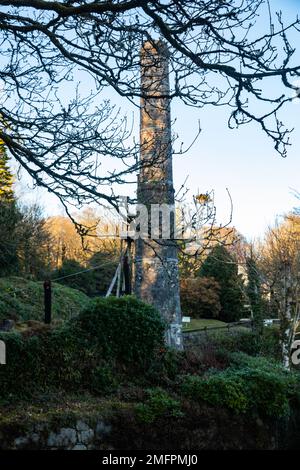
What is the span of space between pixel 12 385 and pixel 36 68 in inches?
149

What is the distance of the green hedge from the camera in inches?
257

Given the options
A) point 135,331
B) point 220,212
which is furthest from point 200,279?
point 220,212

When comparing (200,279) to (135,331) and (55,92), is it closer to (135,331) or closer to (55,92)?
(135,331)

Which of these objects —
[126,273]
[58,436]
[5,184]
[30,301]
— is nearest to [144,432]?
[58,436]

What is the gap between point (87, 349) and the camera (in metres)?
7.17

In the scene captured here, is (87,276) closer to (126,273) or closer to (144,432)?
(126,273)

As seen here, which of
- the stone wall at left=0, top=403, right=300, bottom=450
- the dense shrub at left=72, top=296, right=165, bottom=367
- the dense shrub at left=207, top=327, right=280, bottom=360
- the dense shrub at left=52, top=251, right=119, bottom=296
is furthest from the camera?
the dense shrub at left=52, top=251, right=119, bottom=296

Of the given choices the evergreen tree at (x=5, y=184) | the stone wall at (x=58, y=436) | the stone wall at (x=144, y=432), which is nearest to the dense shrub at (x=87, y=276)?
the evergreen tree at (x=5, y=184)

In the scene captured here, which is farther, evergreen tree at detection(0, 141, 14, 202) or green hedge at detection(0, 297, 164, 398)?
evergreen tree at detection(0, 141, 14, 202)

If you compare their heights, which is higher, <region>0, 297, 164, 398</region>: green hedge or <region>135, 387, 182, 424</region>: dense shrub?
<region>0, 297, 164, 398</region>: green hedge

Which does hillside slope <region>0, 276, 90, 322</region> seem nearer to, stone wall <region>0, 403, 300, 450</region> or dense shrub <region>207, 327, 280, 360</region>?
dense shrub <region>207, 327, 280, 360</region>

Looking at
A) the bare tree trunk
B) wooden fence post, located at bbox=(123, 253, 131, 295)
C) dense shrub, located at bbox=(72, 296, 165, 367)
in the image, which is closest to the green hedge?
dense shrub, located at bbox=(72, 296, 165, 367)

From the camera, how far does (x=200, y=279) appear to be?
1017 inches

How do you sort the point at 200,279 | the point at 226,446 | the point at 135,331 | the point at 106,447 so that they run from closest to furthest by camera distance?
1. the point at 106,447
2. the point at 226,446
3. the point at 135,331
4. the point at 200,279
